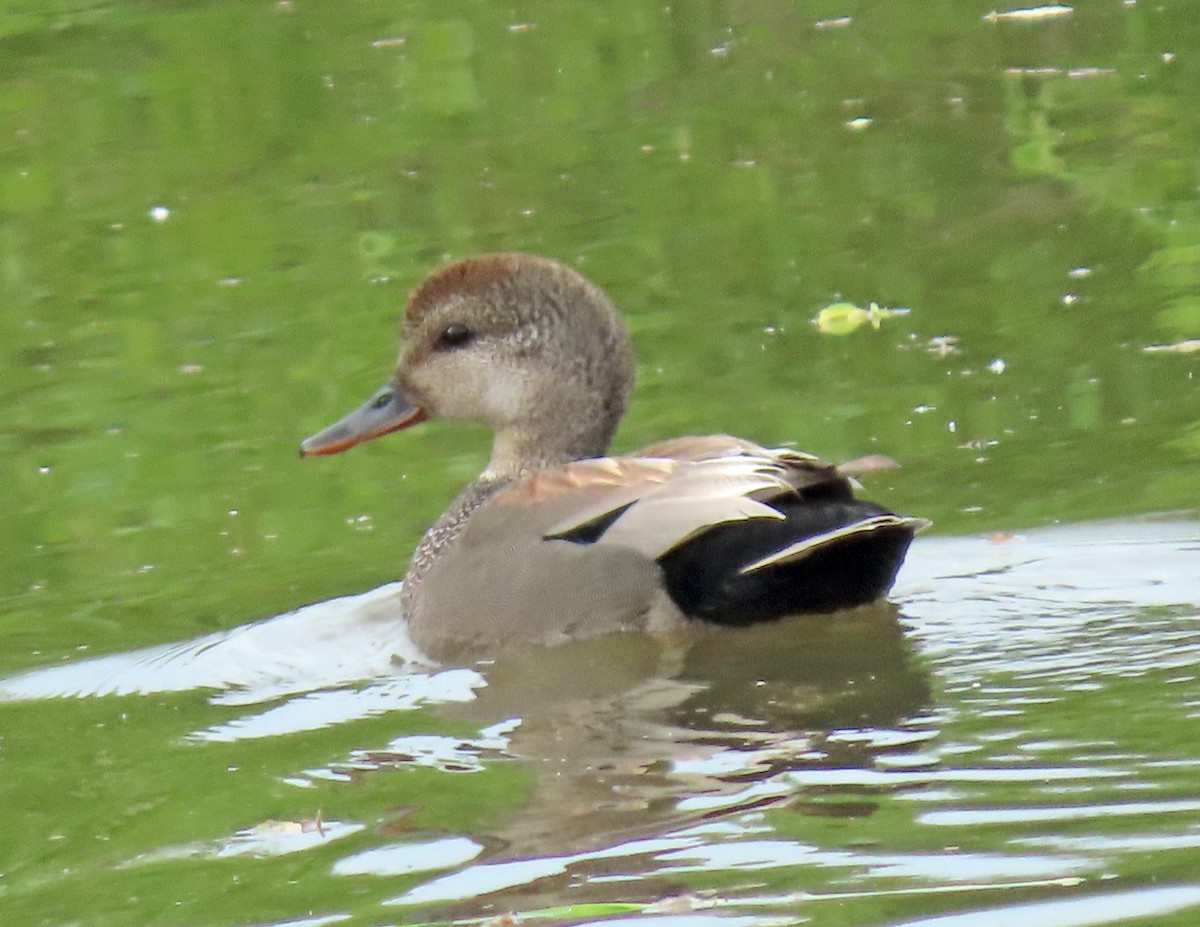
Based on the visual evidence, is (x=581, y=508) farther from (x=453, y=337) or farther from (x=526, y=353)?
(x=453, y=337)

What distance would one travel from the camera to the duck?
20.2 feet

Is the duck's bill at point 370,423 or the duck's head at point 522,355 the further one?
the duck's bill at point 370,423

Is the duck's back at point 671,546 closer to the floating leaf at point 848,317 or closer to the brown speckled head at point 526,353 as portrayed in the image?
the brown speckled head at point 526,353

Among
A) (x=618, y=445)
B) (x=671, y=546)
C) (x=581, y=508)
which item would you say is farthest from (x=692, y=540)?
(x=618, y=445)

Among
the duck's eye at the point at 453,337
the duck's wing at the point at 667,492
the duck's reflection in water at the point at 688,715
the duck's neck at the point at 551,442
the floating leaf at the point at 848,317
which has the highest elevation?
the duck's eye at the point at 453,337

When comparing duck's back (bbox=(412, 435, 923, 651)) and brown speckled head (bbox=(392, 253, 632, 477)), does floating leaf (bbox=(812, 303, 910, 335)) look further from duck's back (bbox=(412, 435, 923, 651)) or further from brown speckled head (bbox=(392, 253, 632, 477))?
duck's back (bbox=(412, 435, 923, 651))

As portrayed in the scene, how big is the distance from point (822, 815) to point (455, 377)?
3.08 m

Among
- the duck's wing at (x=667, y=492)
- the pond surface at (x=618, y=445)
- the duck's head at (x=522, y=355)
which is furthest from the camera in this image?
the duck's head at (x=522, y=355)

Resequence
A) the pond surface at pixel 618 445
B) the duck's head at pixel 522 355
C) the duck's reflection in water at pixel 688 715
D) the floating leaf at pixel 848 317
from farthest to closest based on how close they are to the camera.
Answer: the floating leaf at pixel 848 317, the duck's head at pixel 522 355, the duck's reflection in water at pixel 688 715, the pond surface at pixel 618 445

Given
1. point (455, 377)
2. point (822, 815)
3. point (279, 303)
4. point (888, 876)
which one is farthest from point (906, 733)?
point (279, 303)

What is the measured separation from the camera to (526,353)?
7.26 meters

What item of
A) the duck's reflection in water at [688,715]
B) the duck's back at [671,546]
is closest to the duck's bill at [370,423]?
the duck's back at [671,546]

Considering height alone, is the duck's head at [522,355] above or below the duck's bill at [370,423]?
above

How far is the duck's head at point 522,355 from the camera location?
7188mm
